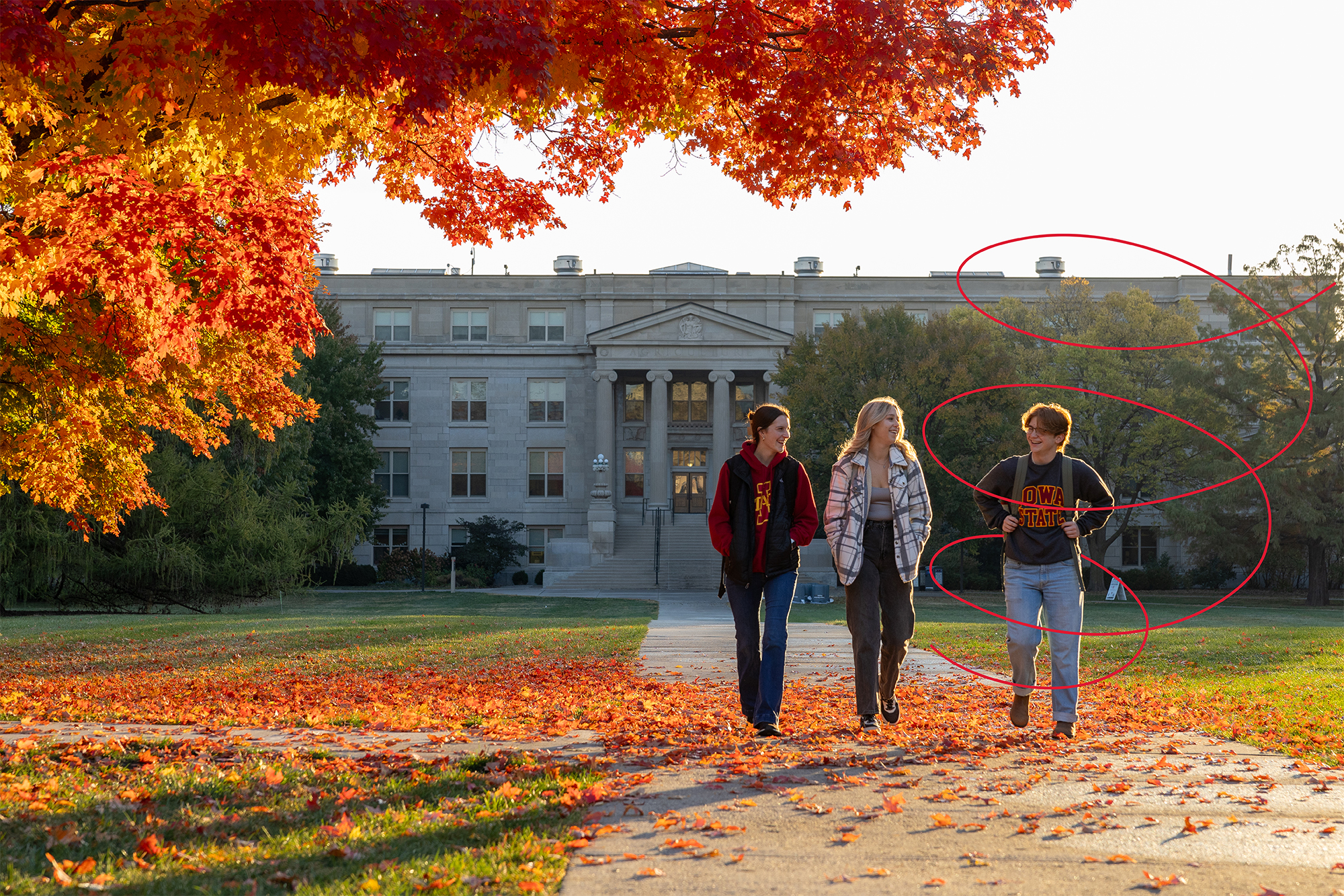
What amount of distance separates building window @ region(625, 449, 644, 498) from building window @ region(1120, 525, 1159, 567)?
2417cm

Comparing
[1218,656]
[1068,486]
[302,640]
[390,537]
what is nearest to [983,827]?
[1068,486]

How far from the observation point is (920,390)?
3962 cm

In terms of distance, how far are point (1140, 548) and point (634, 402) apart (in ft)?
86.7

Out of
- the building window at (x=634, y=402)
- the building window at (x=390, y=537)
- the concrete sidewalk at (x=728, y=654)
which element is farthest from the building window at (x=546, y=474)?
the concrete sidewalk at (x=728, y=654)

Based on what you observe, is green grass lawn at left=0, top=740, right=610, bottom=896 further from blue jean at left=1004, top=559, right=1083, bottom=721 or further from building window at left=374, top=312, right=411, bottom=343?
building window at left=374, top=312, right=411, bottom=343

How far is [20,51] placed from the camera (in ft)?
18.2

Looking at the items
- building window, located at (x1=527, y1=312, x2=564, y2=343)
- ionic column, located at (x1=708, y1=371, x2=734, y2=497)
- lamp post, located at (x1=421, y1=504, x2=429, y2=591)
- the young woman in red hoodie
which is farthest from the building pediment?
the young woman in red hoodie

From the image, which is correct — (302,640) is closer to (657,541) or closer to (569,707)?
(569,707)

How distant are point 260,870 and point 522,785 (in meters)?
1.48

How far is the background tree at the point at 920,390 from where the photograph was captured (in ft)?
127

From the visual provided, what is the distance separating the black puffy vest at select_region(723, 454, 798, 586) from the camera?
6.98 m

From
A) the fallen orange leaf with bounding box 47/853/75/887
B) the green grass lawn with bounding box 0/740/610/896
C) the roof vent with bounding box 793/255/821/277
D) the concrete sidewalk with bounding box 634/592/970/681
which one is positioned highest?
the roof vent with bounding box 793/255/821/277

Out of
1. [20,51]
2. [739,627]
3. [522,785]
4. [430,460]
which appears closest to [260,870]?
[522,785]

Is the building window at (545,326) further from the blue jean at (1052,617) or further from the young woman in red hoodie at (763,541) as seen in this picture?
the blue jean at (1052,617)
